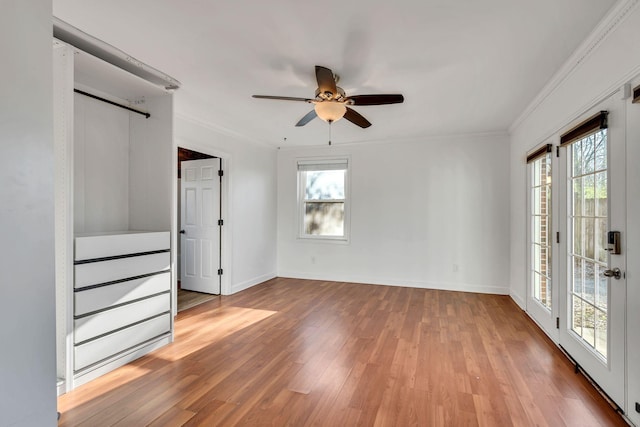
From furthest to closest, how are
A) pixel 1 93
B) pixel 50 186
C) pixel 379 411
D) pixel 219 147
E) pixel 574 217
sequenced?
pixel 219 147 → pixel 574 217 → pixel 379 411 → pixel 50 186 → pixel 1 93

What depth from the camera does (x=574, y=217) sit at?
108 inches

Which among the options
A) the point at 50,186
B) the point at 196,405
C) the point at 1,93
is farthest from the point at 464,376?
the point at 1,93

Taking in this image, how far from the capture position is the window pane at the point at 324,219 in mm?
5977

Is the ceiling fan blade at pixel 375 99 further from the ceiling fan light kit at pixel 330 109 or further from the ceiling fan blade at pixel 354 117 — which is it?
the ceiling fan blade at pixel 354 117

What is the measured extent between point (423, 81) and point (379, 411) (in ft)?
9.04

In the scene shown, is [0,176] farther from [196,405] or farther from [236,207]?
[236,207]

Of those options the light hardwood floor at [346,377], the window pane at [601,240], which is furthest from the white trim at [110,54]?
the window pane at [601,240]

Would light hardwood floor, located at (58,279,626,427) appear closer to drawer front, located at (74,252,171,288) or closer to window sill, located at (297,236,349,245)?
drawer front, located at (74,252,171,288)

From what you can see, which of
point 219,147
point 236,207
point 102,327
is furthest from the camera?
point 236,207

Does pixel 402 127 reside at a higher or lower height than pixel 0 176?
higher

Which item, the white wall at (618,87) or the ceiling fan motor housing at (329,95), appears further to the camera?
the ceiling fan motor housing at (329,95)

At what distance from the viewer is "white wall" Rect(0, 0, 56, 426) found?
70 cm

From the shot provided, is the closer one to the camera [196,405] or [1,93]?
[1,93]

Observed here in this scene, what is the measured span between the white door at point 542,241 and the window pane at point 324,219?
298cm
